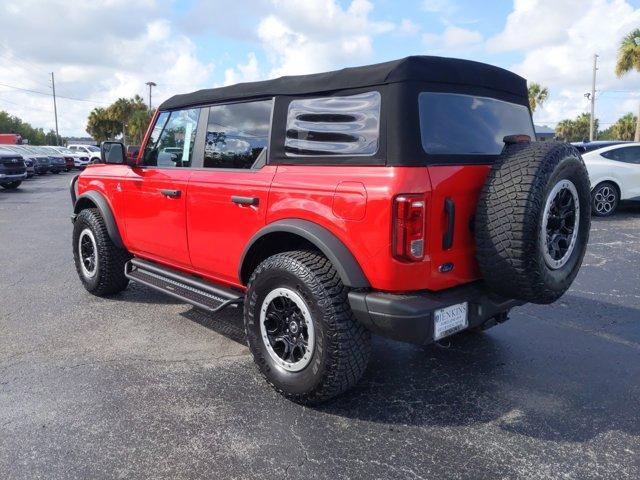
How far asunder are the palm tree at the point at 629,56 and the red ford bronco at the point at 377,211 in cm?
2459

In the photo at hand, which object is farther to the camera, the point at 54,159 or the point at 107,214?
the point at 54,159

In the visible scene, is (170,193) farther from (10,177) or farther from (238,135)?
(10,177)

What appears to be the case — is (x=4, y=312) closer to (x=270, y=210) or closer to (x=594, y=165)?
(x=270, y=210)

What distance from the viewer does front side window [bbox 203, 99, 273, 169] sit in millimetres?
3504

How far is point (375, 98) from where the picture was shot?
9.53 feet

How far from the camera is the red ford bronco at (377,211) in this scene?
2729mm

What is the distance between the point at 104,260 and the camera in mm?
5016

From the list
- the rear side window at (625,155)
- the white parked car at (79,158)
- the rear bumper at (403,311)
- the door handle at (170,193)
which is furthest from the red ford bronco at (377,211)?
the white parked car at (79,158)

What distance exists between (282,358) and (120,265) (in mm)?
2566

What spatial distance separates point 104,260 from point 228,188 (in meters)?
2.12

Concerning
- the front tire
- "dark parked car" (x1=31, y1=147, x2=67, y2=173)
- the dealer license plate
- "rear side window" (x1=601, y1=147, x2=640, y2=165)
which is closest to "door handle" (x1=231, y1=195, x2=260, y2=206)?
the dealer license plate

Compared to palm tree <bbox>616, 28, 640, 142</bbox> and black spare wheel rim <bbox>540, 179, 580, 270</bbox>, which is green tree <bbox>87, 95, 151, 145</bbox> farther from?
black spare wheel rim <bbox>540, 179, 580, 270</bbox>

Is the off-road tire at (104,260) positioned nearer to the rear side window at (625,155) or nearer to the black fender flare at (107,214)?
the black fender flare at (107,214)

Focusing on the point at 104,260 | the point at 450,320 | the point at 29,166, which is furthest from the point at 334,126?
the point at 29,166
